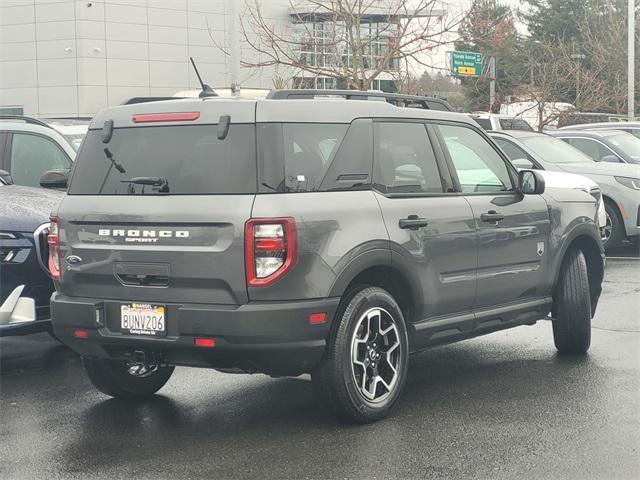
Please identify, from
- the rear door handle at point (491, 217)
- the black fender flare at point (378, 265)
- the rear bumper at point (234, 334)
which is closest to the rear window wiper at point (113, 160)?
the rear bumper at point (234, 334)

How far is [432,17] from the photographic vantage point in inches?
1002

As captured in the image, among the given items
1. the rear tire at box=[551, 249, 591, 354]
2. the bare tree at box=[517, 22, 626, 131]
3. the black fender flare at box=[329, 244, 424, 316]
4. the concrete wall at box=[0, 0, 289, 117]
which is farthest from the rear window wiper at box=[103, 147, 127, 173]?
the concrete wall at box=[0, 0, 289, 117]

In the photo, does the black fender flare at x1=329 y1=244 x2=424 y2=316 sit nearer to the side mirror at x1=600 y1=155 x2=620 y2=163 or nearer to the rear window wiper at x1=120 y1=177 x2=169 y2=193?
the rear window wiper at x1=120 y1=177 x2=169 y2=193

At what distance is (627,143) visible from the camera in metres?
15.3

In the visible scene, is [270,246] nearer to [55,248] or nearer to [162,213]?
[162,213]

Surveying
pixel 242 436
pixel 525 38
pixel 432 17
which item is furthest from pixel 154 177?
pixel 525 38

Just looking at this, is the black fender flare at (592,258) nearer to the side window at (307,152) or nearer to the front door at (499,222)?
the front door at (499,222)

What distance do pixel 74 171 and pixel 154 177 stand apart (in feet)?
2.14

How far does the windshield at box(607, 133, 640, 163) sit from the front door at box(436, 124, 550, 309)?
834 centimetres

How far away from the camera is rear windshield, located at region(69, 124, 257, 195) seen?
532 cm

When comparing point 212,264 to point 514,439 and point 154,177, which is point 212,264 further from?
point 514,439

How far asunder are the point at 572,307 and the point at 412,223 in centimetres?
199

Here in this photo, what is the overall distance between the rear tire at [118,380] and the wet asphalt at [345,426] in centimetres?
8

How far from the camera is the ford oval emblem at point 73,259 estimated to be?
5637mm
